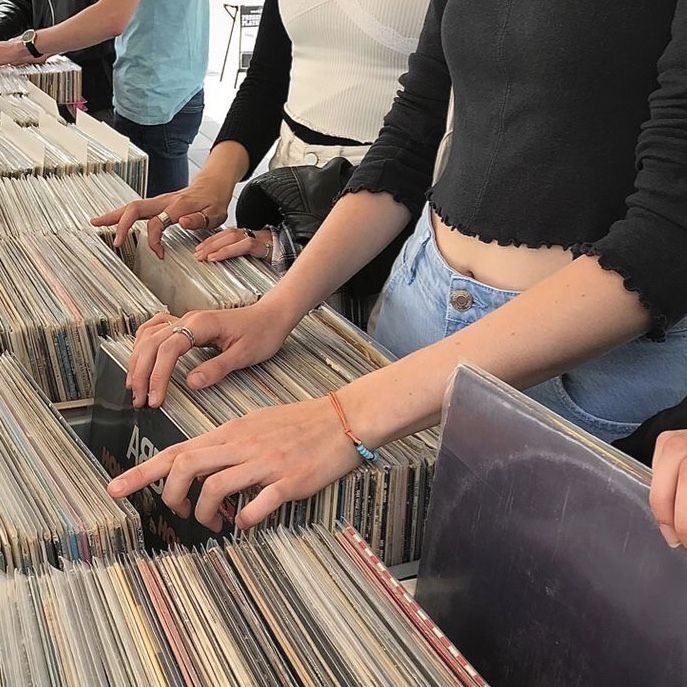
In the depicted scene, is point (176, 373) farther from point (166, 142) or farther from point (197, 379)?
point (166, 142)

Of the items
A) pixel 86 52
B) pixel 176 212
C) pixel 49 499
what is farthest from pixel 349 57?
pixel 86 52

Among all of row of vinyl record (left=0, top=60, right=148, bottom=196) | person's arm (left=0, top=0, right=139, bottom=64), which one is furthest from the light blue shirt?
row of vinyl record (left=0, top=60, right=148, bottom=196)

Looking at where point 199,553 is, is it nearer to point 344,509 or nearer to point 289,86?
point 344,509

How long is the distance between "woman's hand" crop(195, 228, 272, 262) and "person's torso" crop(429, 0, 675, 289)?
345 mm

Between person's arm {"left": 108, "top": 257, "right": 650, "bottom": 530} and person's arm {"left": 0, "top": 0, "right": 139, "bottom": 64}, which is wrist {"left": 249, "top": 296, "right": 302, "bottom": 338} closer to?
person's arm {"left": 108, "top": 257, "right": 650, "bottom": 530}

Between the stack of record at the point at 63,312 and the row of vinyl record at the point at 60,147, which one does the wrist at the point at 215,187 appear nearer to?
the row of vinyl record at the point at 60,147

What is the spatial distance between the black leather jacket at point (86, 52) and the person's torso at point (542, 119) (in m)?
2.05

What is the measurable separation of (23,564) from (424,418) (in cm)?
37

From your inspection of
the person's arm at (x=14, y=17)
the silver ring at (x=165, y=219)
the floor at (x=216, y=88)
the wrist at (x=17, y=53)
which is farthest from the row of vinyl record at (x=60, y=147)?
the floor at (x=216, y=88)

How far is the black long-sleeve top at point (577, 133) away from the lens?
2.68ft

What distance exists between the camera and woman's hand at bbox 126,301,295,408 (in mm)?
927

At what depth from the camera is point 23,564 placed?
720mm

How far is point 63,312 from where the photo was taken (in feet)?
3.59

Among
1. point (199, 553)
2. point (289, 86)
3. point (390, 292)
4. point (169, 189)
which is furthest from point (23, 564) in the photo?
point (169, 189)
